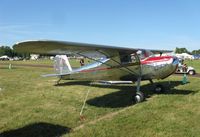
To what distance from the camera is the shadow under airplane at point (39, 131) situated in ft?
24.2

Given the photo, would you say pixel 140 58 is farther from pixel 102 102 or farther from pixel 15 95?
pixel 15 95

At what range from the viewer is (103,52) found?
497 inches

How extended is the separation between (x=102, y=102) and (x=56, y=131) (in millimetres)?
4185

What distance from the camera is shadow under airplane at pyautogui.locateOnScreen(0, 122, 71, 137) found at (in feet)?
24.2

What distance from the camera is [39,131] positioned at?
766cm

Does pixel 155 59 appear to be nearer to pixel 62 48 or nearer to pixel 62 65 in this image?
pixel 62 48

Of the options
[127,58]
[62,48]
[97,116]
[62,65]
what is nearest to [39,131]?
[97,116]

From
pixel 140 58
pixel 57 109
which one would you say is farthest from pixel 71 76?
pixel 57 109

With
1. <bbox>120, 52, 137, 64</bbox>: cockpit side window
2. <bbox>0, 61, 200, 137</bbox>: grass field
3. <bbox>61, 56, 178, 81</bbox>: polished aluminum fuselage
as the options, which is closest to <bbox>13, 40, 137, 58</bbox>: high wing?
<bbox>120, 52, 137, 64</bbox>: cockpit side window

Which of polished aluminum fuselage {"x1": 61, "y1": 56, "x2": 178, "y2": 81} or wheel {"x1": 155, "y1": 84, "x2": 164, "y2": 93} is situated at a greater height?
polished aluminum fuselage {"x1": 61, "y1": 56, "x2": 178, "y2": 81}

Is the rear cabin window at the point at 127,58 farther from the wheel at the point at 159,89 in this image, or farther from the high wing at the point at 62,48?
the wheel at the point at 159,89

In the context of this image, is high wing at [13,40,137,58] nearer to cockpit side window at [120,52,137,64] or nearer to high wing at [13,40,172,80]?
high wing at [13,40,172,80]

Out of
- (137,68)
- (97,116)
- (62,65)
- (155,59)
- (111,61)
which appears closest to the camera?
(97,116)

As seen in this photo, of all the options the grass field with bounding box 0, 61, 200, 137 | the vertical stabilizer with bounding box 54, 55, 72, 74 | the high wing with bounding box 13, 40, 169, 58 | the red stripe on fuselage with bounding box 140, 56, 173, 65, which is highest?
the high wing with bounding box 13, 40, 169, 58
